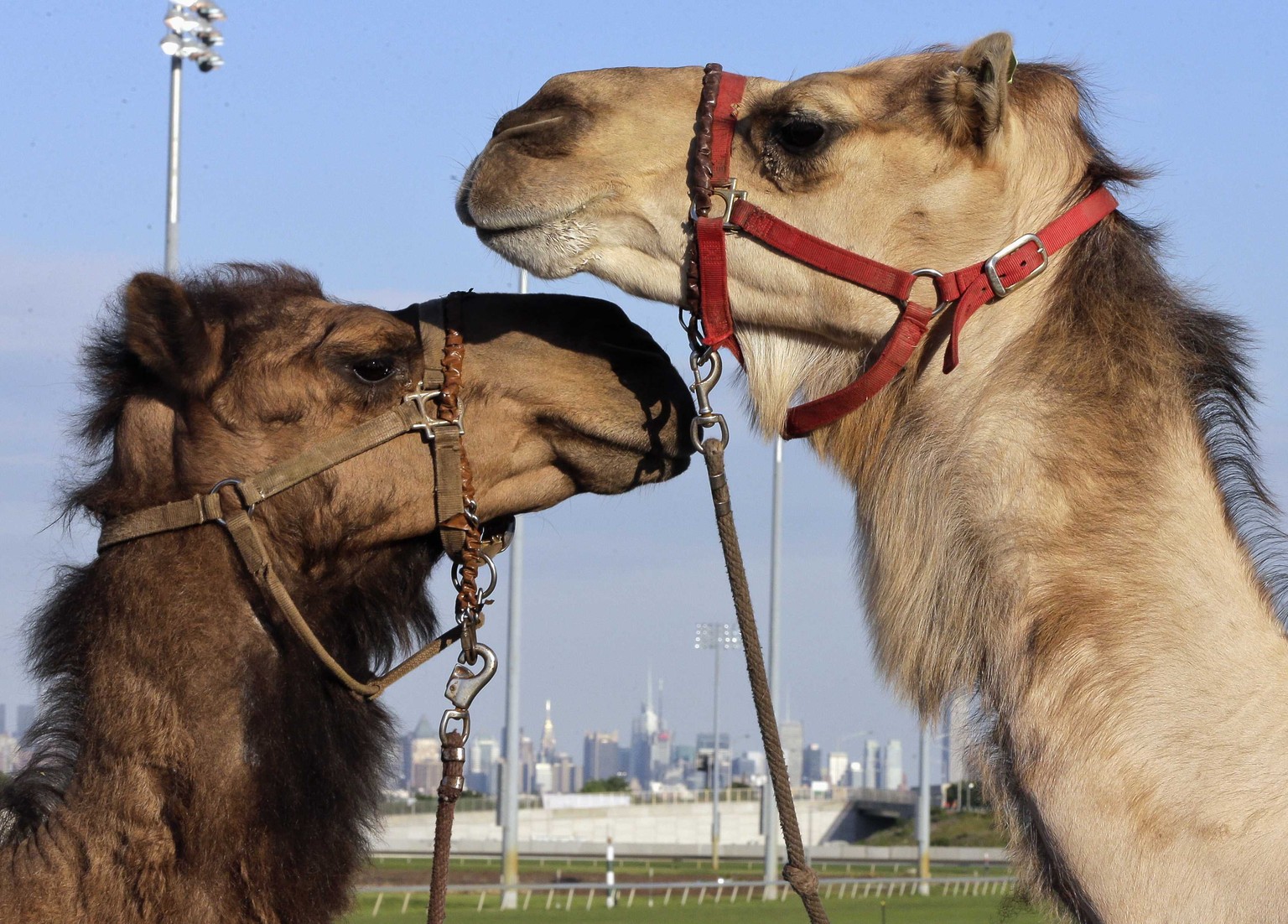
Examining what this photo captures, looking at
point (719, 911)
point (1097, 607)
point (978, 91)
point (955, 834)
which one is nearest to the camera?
point (1097, 607)

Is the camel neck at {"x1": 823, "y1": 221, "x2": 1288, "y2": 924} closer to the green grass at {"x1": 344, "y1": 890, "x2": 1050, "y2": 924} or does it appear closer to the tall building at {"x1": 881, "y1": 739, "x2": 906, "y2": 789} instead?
the green grass at {"x1": 344, "y1": 890, "x2": 1050, "y2": 924}

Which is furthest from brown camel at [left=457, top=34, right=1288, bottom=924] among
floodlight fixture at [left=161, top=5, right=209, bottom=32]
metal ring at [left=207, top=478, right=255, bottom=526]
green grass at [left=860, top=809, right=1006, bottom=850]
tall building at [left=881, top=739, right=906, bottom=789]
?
tall building at [left=881, top=739, right=906, bottom=789]

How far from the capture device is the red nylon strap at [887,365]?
3330 mm

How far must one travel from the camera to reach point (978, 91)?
3.33m

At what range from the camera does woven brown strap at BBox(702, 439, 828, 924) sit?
135 inches

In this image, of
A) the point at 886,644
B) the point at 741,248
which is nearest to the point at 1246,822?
the point at 886,644

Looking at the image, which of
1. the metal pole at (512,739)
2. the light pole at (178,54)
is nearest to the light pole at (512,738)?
the metal pole at (512,739)

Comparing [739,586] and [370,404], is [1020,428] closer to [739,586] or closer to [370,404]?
[739,586]

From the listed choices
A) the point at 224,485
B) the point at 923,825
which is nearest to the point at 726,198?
the point at 224,485

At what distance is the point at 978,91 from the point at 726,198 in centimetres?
62

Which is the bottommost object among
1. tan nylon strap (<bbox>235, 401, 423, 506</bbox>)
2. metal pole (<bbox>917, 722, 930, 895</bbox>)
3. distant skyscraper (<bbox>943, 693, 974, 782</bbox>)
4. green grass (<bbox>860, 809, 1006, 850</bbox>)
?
green grass (<bbox>860, 809, 1006, 850</bbox>)

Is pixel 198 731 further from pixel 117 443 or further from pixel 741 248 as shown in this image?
pixel 741 248

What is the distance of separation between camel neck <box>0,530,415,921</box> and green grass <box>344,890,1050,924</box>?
1652 centimetres

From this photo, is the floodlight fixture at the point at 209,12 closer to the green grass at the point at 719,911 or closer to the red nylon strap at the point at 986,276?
the green grass at the point at 719,911
